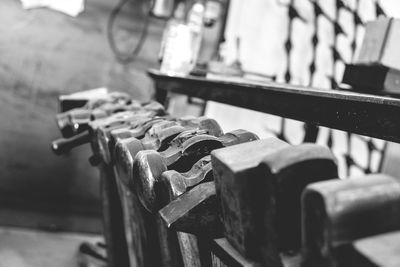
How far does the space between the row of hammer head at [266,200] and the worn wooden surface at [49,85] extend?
3481mm

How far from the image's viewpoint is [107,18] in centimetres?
432

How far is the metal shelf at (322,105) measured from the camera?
0.96m

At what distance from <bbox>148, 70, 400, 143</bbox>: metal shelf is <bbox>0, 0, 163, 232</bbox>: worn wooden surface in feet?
8.90

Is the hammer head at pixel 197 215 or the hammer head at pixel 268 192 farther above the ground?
the hammer head at pixel 268 192

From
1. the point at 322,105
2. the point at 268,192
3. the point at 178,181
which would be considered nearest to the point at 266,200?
the point at 268,192

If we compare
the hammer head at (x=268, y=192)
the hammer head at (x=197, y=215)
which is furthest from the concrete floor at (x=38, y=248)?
the hammer head at (x=268, y=192)

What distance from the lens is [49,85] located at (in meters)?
4.23

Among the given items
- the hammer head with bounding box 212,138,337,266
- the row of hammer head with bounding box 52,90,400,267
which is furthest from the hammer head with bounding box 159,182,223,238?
the hammer head with bounding box 212,138,337,266

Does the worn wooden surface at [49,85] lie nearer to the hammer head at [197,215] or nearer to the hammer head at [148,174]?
the hammer head at [148,174]

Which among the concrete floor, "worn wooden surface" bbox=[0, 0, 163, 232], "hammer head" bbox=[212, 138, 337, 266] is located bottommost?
the concrete floor

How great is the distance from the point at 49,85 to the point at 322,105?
3622mm

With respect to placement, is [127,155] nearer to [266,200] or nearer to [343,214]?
[266,200]

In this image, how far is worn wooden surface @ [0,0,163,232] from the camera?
13.4 ft

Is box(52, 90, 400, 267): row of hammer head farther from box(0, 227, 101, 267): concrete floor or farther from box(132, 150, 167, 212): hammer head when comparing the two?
box(0, 227, 101, 267): concrete floor
